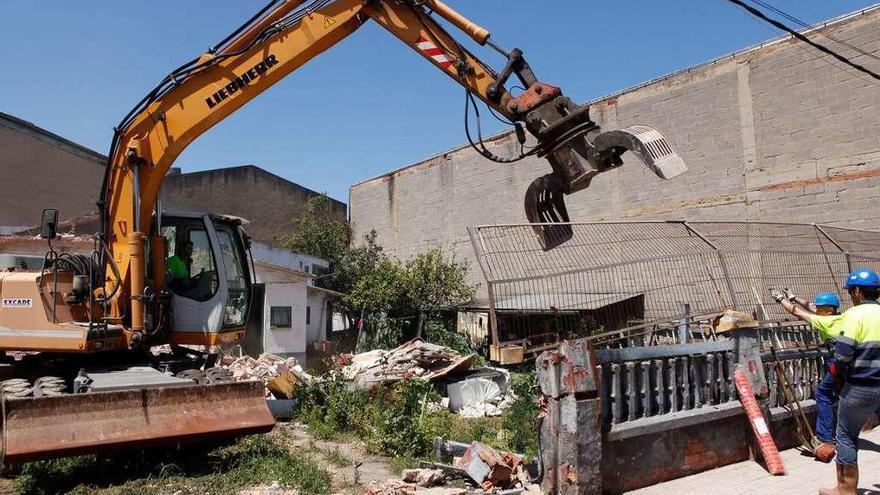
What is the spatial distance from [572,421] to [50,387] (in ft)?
17.5

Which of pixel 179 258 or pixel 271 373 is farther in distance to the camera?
pixel 271 373

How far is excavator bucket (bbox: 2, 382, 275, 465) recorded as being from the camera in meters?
5.61

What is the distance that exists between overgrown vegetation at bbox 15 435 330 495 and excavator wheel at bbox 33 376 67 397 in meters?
0.73

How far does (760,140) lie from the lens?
15.3 m

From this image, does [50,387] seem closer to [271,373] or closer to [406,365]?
[271,373]

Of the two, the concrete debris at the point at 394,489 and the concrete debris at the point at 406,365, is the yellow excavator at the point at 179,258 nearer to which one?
the concrete debris at the point at 394,489

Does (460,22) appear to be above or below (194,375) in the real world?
above

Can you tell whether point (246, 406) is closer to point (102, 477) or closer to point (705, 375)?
point (102, 477)

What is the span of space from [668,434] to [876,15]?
12120 millimetres

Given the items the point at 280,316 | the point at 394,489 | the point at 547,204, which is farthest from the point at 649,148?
the point at 280,316

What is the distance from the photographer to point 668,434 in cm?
569

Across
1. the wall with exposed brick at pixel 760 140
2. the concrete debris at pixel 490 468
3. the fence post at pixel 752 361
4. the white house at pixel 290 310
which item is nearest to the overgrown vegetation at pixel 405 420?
the concrete debris at pixel 490 468

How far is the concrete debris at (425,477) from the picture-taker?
5.79 m

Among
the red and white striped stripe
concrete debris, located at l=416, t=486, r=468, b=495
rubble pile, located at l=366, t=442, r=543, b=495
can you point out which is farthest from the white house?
concrete debris, located at l=416, t=486, r=468, b=495
